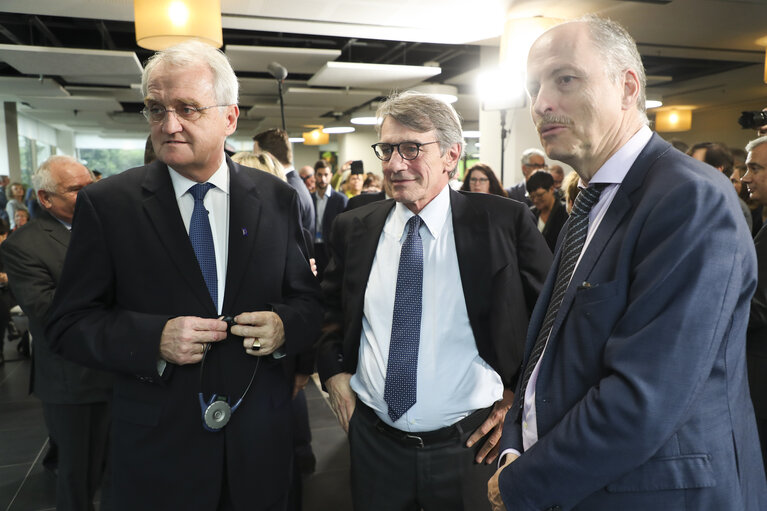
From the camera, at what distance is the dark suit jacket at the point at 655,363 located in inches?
34.1

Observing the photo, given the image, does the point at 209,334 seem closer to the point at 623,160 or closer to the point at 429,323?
the point at 429,323

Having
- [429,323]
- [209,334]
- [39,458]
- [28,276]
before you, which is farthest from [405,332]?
[39,458]

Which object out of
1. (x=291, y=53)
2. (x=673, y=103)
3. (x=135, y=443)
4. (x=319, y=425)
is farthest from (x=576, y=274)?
(x=673, y=103)

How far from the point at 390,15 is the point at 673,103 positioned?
948 cm

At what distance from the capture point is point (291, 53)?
7.02 meters

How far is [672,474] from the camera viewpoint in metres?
0.92

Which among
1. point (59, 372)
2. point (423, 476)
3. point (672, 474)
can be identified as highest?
point (672, 474)

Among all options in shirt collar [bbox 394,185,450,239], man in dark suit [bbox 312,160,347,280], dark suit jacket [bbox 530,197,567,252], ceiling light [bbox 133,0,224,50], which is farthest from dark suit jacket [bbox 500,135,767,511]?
man in dark suit [bbox 312,160,347,280]

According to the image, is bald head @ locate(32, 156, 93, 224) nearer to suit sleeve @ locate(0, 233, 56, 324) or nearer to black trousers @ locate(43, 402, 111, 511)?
suit sleeve @ locate(0, 233, 56, 324)

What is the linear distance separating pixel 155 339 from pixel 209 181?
0.47 metres

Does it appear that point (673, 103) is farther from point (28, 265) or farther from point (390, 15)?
point (28, 265)

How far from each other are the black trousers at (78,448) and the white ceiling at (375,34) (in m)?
4.09

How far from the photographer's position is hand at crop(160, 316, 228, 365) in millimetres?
1359

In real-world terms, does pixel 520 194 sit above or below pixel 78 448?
above
